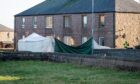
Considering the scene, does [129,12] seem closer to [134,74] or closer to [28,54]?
[28,54]

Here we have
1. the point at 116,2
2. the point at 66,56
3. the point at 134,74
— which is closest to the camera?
the point at 134,74

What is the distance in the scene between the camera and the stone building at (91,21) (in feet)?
190

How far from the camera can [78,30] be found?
62625 millimetres

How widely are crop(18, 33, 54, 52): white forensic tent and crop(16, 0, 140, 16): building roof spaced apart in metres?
10.8

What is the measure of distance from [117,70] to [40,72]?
4.63m

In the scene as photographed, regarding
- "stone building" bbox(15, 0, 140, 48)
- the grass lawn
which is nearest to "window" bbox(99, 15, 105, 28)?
"stone building" bbox(15, 0, 140, 48)

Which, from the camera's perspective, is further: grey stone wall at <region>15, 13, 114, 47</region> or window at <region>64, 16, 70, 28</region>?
window at <region>64, 16, 70, 28</region>

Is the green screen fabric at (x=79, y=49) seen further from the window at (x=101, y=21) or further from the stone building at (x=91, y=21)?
the window at (x=101, y=21)

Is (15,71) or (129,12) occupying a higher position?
(129,12)

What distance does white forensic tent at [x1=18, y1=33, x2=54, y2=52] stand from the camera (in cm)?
4571

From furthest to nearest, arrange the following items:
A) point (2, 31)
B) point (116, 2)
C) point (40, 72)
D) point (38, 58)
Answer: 1. point (2, 31)
2. point (116, 2)
3. point (38, 58)
4. point (40, 72)

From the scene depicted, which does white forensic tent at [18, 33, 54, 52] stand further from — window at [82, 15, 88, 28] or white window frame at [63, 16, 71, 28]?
white window frame at [63, 16, 71, 28]

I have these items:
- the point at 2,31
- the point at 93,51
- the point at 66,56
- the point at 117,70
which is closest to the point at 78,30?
the point at 93,51

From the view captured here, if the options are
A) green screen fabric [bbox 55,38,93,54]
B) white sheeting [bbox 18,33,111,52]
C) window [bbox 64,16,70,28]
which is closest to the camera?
green screen fabric [bbox 55,38,93,54]
